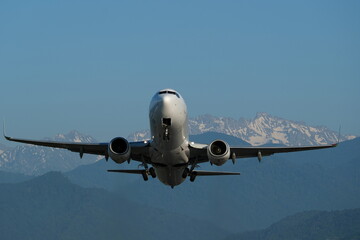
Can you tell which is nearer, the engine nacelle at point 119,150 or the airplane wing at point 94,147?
the engine nacelle at point 119,150

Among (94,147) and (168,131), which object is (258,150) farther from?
(94,147)

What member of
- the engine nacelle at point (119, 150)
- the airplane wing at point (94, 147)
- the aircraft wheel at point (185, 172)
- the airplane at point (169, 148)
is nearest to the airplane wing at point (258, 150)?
the airplane at point (169, 148)

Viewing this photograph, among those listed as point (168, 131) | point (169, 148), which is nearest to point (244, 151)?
point (169, 148)

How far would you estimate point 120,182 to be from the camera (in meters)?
128

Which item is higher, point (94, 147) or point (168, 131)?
point (168, 131)

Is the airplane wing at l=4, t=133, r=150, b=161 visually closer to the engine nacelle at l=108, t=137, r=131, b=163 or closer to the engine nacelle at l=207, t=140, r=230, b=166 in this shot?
the engine nacelle at l=108, t=137, r=131, b=163

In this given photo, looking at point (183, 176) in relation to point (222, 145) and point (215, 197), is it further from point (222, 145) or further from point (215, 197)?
point (215, 197)

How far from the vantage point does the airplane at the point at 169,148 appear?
162 feet

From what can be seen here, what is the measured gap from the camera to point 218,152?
53281 millimetres

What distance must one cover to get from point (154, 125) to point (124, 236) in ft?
399

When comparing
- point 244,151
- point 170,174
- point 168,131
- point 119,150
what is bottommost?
point 170,174

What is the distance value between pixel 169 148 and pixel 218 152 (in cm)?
361

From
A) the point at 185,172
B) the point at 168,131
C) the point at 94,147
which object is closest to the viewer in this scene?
the point at 168,131

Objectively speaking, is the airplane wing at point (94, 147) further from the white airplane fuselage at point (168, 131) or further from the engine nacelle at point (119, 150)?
the engine nacelle at point (119, 150)
